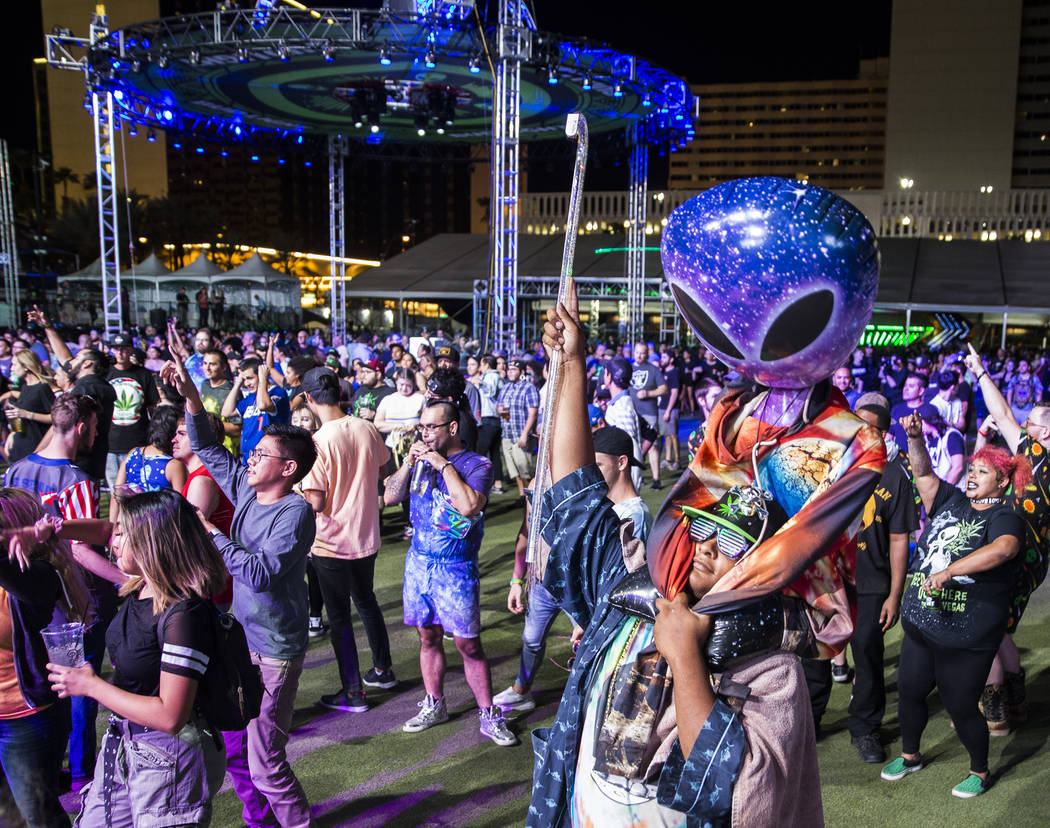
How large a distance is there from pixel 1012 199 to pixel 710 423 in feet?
140

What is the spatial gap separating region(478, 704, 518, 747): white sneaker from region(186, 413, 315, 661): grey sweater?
1.27 metres

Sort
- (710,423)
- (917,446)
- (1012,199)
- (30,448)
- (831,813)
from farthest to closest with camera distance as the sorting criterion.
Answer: (1012,199)
(30,448)
(917,446)
(831,813)
(710,423)

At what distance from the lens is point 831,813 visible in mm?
3441

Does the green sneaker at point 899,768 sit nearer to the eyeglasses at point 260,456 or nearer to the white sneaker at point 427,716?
the white sneaker at point 427,716

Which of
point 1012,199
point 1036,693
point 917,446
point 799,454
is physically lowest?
point 1036,693

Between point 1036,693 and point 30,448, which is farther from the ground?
point 30,448

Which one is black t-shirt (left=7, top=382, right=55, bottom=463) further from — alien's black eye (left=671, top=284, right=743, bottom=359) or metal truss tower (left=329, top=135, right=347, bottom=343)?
metal truss tower (left=329, top=135, right=347, bottom=343)

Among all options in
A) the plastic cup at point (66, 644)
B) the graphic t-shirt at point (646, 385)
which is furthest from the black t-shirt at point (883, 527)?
the graphic t-shirt at point (646, 385)

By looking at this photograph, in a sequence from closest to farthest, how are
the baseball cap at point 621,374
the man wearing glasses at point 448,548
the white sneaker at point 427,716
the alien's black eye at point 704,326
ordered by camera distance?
the alien's black eye at point 704,326
the man wearing glasses at point 448,548
the white sneaker at point 427,716
the baseball cap at point 621,374

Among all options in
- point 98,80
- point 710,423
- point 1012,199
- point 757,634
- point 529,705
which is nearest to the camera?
point 757,634

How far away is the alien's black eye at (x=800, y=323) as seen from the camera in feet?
3.82

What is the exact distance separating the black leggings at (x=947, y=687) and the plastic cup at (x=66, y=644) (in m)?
3.33

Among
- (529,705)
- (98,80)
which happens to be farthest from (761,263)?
(98,80)

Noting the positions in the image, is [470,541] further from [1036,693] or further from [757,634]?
[1036,693]
